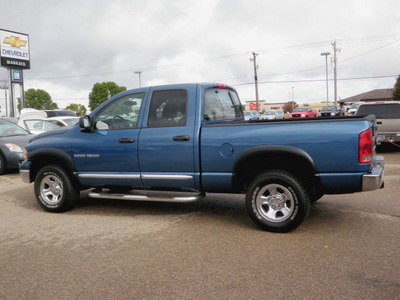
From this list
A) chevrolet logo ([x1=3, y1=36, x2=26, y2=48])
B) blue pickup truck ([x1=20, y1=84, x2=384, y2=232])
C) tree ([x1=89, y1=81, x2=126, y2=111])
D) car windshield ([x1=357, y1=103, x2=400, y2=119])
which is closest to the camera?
blue pickup truck ([x1=20, y1=84, x2=384, y2=232])

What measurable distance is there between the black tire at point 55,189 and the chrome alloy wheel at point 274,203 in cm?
300

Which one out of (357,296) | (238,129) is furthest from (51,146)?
(357,296)

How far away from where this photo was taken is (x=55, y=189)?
5.99 metres

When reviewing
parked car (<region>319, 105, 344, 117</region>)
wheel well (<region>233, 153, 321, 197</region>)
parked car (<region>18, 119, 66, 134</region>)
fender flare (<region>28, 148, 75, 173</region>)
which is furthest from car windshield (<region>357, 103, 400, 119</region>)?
parked car (<region>319, 105, 344, 117</region>)

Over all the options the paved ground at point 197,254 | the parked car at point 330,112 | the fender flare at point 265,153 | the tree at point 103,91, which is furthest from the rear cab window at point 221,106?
the tree at point 103,91

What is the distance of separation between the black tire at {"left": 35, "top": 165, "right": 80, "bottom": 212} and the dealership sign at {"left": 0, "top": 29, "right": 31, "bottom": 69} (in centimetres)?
3452

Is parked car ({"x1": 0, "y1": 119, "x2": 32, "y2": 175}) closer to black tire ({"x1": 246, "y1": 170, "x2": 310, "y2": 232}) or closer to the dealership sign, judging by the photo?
black tire ({"x1": 246, "y1": 170, "x2": 310, "y2": 232})

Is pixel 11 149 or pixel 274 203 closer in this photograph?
pixel 274 203

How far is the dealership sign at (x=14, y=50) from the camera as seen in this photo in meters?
35.5

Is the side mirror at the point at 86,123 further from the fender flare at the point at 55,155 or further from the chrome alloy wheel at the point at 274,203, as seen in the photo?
the chrome alloy wheel at the point at 274,203

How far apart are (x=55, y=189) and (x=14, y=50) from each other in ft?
118

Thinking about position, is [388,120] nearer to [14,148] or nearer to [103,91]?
[14,148]

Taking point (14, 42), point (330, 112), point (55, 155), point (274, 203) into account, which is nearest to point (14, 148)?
point (55, 155)

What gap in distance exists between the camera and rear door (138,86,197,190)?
4.99m
